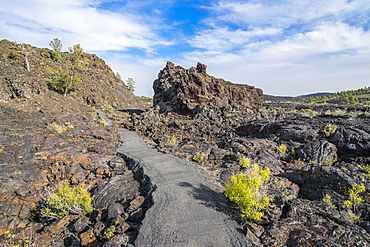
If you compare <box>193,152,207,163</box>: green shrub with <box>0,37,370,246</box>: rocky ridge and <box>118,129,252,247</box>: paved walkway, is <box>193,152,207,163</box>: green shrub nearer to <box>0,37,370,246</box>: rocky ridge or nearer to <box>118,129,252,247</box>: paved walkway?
<box>0,37,370,246</box>: rocky ridge

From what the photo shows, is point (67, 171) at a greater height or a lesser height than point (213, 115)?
lesser

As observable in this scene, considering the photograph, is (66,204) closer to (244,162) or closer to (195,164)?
(195,164)

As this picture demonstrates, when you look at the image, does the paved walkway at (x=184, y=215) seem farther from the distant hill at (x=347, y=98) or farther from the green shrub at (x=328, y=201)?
the distant hill at (x=347, y=98)

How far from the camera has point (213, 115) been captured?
1052 inches

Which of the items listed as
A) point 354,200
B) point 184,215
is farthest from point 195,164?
point 354,200

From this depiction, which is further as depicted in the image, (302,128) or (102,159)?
(302,128)

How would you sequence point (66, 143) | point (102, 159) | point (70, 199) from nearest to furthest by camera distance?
1. point (70, 199)
2. point (102, 159)
3. point (66, 143)

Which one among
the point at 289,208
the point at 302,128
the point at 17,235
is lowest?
the point at 17,235

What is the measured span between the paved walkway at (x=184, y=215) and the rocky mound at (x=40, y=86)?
882 inches

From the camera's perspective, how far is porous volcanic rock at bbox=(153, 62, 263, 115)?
29.0 m

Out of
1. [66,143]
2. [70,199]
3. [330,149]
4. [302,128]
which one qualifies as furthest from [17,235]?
[302,128]

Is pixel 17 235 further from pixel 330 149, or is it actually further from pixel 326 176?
pixel 330 149

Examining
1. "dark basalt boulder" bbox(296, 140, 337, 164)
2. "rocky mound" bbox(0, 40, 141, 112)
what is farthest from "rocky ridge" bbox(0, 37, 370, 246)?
→ "rocky mound" bbox(0, 40, 141, 112)

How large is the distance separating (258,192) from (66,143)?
13.0 m
